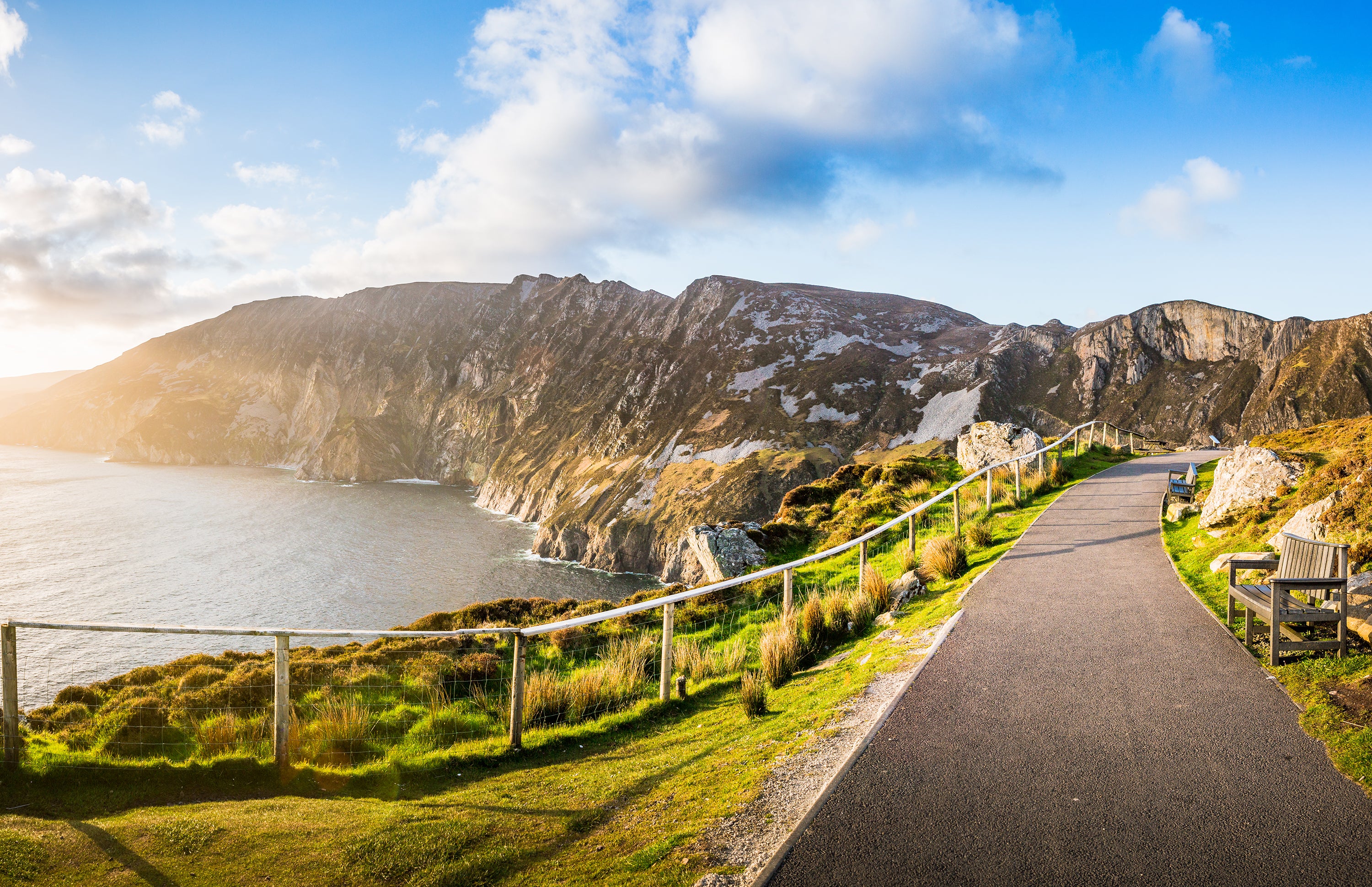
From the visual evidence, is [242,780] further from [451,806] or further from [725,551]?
[725,551]

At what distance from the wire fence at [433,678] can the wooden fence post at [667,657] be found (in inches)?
1.2

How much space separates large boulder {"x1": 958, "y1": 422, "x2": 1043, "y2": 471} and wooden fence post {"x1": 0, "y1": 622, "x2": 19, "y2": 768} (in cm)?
2657

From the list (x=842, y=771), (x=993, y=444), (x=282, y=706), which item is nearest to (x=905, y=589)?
(x=842, y=771)

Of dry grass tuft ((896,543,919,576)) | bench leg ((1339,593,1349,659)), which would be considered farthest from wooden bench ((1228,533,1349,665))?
dry grass tuft ((896,543,919,576))

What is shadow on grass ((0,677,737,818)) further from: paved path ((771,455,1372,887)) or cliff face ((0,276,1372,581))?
cliff face ((0,276,1372,581))

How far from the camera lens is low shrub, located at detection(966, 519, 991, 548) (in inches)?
555

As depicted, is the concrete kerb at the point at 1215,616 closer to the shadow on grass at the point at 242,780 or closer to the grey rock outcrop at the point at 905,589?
the grey rock outcrop at the point at 905,589

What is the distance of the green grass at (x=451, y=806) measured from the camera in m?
4.38

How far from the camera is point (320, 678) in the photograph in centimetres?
1067

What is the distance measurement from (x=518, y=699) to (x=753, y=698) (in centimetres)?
274

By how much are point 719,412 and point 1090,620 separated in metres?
77.8

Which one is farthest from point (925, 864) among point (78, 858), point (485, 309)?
point (485, 309)

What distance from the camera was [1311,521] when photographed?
960 cm

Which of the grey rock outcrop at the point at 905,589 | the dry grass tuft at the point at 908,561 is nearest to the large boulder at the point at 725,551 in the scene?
the dry grass tuft at the point at 908,561
